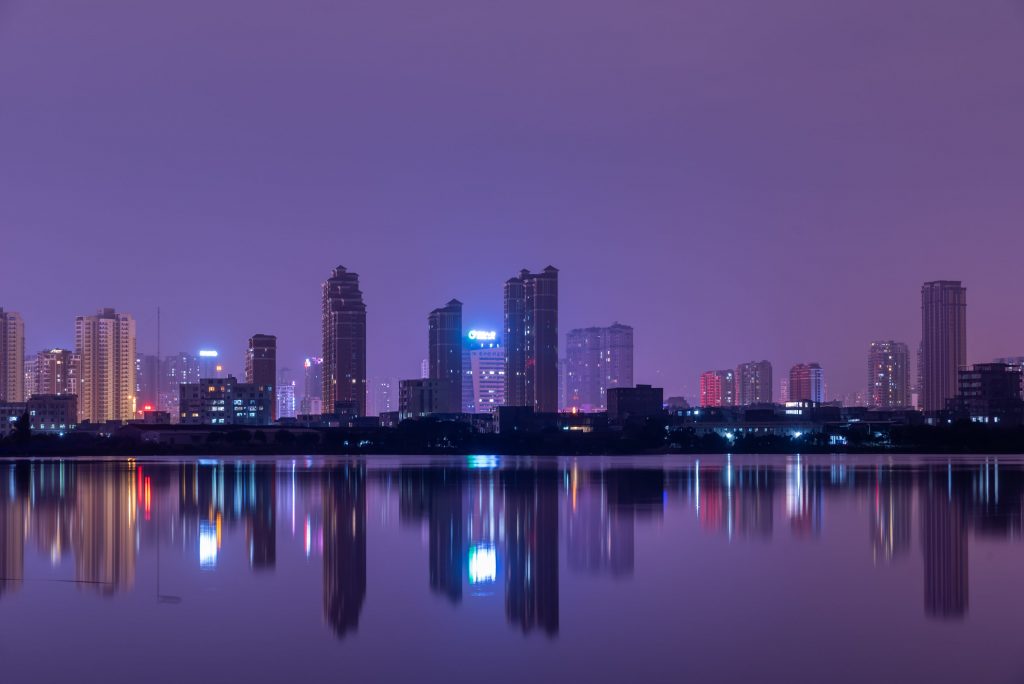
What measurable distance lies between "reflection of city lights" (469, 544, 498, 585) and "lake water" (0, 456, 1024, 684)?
0.10 meters

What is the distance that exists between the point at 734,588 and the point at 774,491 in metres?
29.2

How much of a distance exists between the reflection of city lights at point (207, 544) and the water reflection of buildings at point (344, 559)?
7.78ft

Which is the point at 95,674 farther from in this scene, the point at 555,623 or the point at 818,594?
the point at 818,594

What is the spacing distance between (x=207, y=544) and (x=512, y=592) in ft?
34.4

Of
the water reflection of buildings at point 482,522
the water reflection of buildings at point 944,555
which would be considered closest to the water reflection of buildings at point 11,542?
the water reflection of buildings at point 482,522

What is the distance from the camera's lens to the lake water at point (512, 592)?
51.0 feet

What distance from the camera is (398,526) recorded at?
3309 cm

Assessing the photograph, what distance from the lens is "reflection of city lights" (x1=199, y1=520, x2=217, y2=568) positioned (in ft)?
83.6

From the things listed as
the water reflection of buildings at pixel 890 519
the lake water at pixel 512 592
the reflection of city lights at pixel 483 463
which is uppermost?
the lake water at pixel 512 592

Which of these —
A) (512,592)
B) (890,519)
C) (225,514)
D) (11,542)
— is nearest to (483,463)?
(225,514)

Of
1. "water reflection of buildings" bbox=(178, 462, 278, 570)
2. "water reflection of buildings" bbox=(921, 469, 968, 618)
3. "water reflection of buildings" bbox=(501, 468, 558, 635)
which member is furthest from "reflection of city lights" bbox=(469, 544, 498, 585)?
"water reflection of buildings" bbox=(921, 469, 968, 618)

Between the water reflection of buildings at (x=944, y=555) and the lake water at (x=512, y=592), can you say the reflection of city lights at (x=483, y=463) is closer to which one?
the lake water at (x=512, y=592)

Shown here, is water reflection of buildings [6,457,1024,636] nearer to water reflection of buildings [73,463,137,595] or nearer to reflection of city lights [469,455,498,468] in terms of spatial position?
water reflection of buildings [73,463,137,595]

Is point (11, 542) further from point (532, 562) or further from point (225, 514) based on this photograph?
point (532, 562)
